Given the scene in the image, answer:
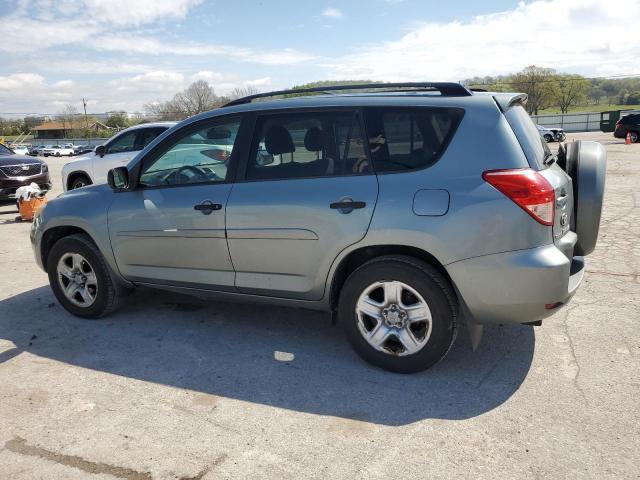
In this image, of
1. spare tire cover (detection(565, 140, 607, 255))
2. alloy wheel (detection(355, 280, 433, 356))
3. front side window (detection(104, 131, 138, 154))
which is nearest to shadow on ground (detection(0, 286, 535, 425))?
alloy wheel (detection(355, 280, 433, 356))

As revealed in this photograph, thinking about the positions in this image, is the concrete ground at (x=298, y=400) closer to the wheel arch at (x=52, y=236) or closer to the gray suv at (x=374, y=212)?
the gray suv at (x=374, y=212)

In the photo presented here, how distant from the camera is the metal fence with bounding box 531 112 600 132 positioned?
4991cm

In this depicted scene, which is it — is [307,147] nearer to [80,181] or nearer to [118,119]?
[80,181]

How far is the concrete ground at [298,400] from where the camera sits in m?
2.68

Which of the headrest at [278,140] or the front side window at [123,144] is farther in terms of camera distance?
the front side window at [123,144]

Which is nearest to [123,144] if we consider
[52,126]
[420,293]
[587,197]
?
[420,293]

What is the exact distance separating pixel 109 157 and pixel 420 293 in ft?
31.9

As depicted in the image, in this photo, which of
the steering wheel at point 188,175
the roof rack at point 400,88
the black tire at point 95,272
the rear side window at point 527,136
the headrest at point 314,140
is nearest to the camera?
the rear side window at point 527,136

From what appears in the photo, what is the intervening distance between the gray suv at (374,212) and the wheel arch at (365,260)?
1 cm

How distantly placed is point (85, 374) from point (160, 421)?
97 centimetres

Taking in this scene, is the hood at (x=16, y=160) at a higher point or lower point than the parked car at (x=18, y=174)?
higher

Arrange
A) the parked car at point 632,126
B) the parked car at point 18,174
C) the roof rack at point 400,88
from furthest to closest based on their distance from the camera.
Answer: the parked car at point 632,126 → the parked car at point 18,174 → the roof rack at point 400,88

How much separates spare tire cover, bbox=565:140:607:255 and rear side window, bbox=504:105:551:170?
305 mm

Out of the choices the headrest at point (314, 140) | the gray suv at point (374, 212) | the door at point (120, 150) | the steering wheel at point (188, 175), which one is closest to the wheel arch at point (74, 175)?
the door at point (120, 150)
